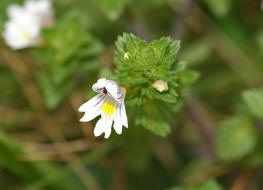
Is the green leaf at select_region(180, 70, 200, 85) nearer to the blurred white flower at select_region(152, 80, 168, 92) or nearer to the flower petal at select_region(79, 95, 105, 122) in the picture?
the blurred white flower at select_region(152, 80, 168, 92)

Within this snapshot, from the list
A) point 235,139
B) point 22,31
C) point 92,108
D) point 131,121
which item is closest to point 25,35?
point 22,31

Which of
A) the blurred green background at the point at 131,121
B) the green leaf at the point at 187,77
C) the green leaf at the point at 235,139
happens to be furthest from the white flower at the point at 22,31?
the green leaf at the point at 235,139

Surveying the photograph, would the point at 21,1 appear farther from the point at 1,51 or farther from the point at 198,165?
the point at 198,165

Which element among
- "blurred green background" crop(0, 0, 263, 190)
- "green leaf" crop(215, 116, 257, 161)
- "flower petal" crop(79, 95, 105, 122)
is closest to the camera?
"flower petal" crop(79, 95, 105, 122)

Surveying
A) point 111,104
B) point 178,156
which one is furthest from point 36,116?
point 111,104

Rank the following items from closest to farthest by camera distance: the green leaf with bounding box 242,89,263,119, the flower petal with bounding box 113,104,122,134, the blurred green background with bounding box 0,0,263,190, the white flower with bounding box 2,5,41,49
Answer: the flower petal with bounding box 113,104,122,134 → the green leaf with bounding box 242,89,263,119 → the blurred green background with bounding box 0,0,263,190 → the white flower with bounding box 2,5,41,49

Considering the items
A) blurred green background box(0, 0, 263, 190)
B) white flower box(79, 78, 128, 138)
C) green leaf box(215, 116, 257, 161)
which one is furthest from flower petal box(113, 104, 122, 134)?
green leaf box(215, 116, 257, 161)

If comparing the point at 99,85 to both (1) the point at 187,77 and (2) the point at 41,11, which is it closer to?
(1) the point at 187,77
